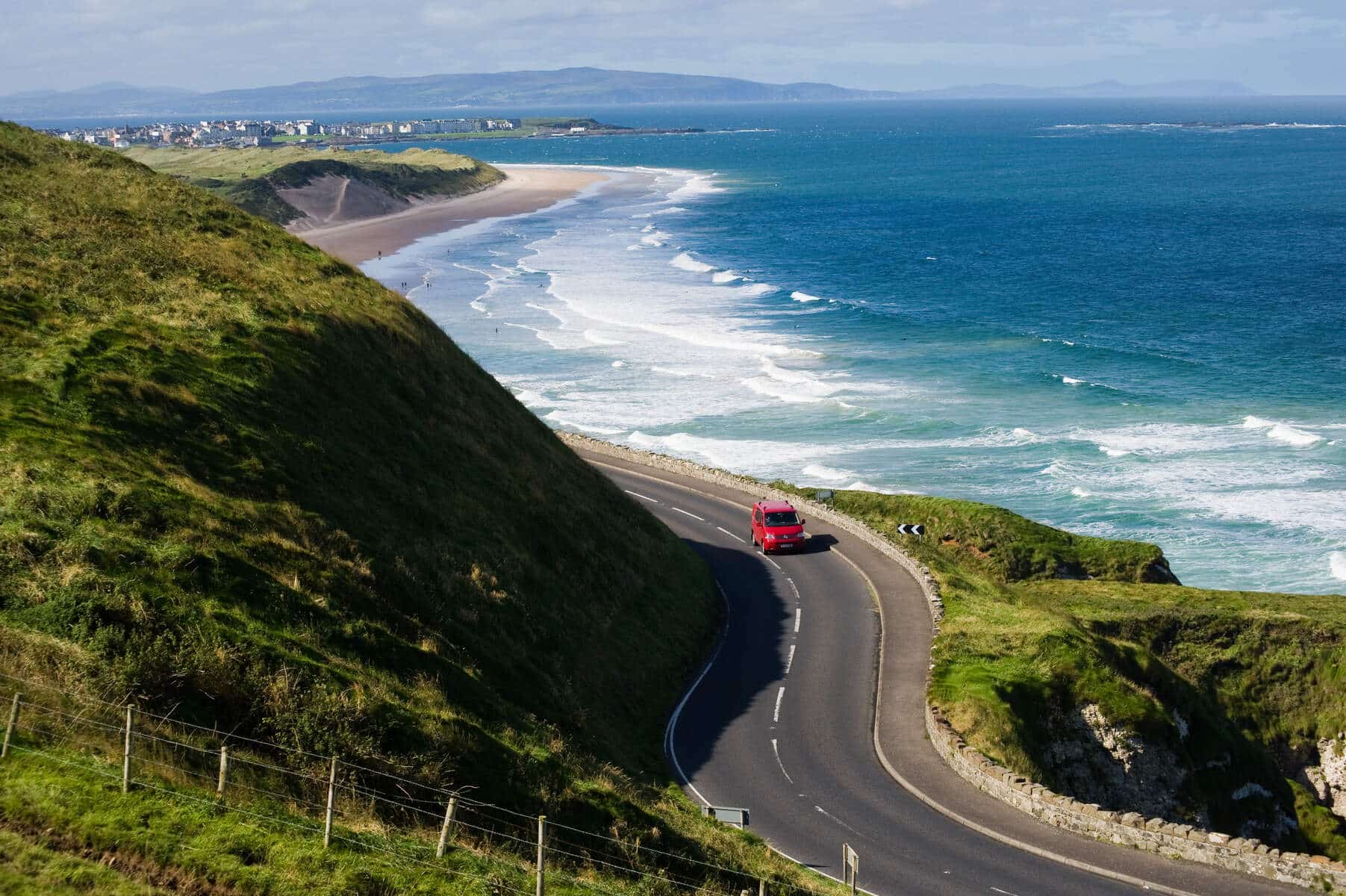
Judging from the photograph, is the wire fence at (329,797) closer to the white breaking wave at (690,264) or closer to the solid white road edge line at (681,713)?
the solid white road edge line at (681,713)

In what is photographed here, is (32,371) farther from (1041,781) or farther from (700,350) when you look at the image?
(700,350)

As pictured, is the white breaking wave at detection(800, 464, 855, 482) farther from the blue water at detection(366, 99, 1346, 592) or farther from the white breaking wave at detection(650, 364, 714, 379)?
the white breaking wave at detection(650, 364, 714, 379)

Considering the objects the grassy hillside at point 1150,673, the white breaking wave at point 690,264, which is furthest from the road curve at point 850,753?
the white breaking wave at point 690,264

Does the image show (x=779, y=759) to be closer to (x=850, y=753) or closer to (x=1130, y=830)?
(x=850, y=753)

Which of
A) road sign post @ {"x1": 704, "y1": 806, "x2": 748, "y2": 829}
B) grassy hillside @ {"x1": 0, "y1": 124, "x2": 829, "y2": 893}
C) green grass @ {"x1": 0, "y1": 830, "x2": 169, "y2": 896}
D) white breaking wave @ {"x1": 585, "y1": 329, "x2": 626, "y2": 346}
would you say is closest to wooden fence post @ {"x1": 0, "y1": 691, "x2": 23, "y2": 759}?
grassy hillside @ {"x1": 0, "y1": 124, "x2": 829, "y2": 893}

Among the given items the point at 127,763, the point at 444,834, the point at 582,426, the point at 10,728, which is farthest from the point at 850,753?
the point at 582,426

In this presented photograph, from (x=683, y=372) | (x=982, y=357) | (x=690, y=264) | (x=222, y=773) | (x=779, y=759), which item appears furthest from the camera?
(x=690, y=264)
